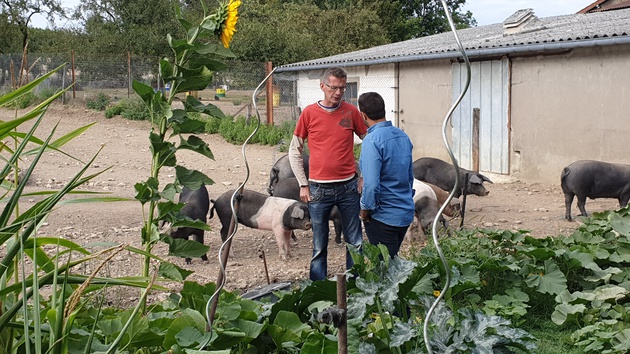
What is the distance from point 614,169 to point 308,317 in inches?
303

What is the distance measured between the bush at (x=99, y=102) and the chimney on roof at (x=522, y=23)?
43.2ft

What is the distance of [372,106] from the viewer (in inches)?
199

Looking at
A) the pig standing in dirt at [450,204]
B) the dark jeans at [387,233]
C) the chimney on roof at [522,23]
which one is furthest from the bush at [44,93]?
the dark jeans at [387,233]

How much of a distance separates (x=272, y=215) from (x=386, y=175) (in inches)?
121

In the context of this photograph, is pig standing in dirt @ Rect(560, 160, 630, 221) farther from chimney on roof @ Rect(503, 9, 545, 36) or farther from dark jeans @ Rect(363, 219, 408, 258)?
chimney on roof @ Rect(503, 9, 545, 36)

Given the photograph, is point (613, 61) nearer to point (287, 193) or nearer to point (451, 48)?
point (451, 48)

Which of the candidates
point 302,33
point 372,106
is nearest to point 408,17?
point 302,33

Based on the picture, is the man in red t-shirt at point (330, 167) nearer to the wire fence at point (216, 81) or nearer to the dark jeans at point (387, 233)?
the dark jeans at point (387, 233)

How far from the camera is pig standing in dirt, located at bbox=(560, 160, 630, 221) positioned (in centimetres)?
991

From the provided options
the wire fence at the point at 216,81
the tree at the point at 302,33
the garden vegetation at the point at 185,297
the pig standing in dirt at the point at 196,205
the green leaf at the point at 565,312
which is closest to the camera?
the garden vegetation at the point at 185,297

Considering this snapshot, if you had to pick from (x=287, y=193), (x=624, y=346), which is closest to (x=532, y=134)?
(x=287, y=193)

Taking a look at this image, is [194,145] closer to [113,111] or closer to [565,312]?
[565,312]

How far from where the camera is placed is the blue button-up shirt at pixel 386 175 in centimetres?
501

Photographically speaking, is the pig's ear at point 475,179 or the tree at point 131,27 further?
the tree at point 131,27
